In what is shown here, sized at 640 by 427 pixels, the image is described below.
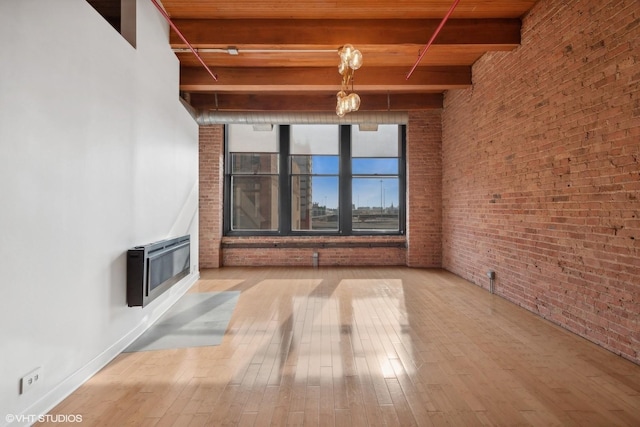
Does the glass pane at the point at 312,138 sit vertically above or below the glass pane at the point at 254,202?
above

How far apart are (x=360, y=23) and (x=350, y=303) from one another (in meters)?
3.77

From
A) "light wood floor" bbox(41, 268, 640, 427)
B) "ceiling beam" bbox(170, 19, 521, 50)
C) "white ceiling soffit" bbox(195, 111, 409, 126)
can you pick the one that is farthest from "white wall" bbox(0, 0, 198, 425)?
"white ceiling soffit" bbox(195, 111, 409, 126)

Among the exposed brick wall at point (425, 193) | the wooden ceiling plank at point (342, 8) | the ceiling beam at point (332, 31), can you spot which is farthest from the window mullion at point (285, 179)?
the wooden ceiling plank at point (342, 8)

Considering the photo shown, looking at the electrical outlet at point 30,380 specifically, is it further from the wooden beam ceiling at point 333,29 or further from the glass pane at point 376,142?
the glass pane at point 376,142

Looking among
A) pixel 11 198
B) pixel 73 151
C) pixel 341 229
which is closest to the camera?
pixel 11 198

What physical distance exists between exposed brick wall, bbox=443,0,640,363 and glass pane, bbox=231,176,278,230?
174 inches

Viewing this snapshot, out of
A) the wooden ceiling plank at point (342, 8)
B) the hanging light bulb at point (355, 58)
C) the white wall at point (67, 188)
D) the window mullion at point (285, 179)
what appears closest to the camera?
the white wall at point (67, 188)

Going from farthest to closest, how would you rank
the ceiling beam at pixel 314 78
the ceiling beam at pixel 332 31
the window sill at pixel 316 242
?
the window sill at pixel 316 242 → the ceiling beam at pixel 314 78 → the ceiling beam at pixel 332 31

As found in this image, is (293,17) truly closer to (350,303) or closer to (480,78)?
(480,78)

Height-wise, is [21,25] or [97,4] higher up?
[97,4]

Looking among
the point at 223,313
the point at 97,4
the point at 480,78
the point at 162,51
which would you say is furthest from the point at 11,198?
the point at 480,78

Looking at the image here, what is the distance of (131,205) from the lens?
337 cm

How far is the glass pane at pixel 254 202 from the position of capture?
771 cm

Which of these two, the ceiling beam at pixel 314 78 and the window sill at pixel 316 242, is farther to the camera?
the window sill at pixel 316 242
